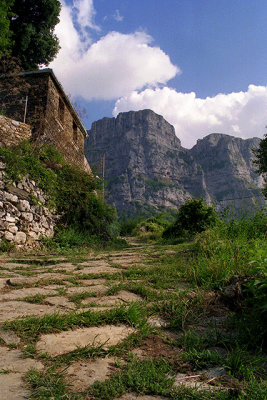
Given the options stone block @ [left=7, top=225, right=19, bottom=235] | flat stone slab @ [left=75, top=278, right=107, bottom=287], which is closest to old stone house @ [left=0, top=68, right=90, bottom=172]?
stone block @ [left=7, top=225, right=19, bottom=235]

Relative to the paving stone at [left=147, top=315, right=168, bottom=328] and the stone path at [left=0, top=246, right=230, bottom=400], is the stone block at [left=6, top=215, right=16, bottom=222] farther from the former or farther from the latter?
the paving stone at [left=147, top=315, right=168, bottom=328]

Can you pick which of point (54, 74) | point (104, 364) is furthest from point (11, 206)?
point (54, 74)

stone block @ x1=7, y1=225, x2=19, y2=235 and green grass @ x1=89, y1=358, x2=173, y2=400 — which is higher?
stone block @ x1=7, y1=225, x2=19, y2=235

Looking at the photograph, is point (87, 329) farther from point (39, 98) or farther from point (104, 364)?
point (39, 98)

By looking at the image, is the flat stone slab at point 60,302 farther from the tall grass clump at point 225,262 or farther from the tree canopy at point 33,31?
the tree canopy at point 33,31

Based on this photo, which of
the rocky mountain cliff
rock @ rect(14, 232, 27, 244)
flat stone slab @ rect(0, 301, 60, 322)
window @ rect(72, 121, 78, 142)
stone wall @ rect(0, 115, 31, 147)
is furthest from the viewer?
the rocky mountain cliff

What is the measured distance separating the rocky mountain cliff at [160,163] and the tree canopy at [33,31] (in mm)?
68357

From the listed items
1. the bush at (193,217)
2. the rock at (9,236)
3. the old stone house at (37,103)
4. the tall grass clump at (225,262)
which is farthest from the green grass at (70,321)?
the old stone house at (37,103)

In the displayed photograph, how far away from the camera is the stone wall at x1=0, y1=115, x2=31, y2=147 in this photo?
24.2 feet

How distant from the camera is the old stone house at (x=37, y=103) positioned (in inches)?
369

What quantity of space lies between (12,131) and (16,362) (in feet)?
26.0

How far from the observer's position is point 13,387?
3.41 ft

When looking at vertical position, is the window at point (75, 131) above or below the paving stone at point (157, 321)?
above

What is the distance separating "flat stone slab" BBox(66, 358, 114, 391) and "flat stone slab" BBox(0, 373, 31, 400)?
0.62ft
